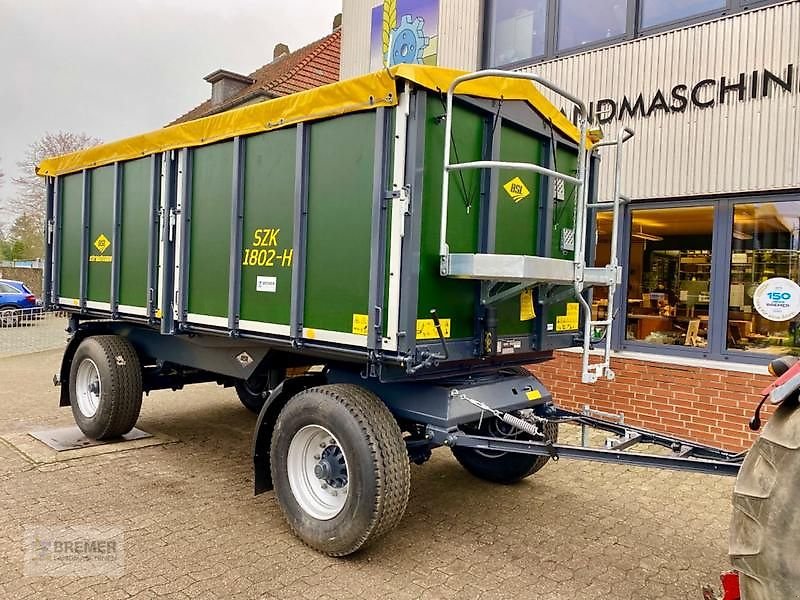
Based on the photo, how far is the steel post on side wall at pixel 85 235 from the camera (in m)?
6.16

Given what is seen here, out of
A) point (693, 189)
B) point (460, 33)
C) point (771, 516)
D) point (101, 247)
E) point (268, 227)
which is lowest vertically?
point (771, 516)

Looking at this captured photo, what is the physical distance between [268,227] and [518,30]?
5228 millimetres

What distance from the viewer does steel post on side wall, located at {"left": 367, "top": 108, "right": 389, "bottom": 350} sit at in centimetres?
359

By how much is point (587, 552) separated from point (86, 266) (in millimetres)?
5131

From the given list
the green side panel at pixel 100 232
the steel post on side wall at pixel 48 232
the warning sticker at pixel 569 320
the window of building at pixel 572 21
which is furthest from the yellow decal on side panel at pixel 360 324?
the window of building at pixel 572 21

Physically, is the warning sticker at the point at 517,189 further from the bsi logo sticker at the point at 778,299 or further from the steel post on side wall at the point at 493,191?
the bsi logo sticker at the point at 778,299

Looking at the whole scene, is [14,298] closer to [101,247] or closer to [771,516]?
[101,247]

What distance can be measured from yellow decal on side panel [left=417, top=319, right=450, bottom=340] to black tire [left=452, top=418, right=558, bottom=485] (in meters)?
1.18

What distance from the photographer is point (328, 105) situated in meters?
3.92

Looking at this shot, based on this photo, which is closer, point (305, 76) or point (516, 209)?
point (516, 209)

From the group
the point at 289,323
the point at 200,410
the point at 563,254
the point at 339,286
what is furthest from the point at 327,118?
the point at 200,410

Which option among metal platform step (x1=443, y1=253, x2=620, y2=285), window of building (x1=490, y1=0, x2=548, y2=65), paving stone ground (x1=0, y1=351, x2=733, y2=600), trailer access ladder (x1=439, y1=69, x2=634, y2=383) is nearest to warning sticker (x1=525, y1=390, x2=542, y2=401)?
trailer access ladder (x1=439, y1=69, x2=634, y2=383)

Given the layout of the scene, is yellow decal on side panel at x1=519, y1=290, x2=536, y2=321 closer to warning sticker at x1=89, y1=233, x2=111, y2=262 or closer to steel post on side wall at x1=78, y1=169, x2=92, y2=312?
warning sticker at x1=89, y1=233, x2=111, y2=262

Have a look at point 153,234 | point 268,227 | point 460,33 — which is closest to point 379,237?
point 268,227
